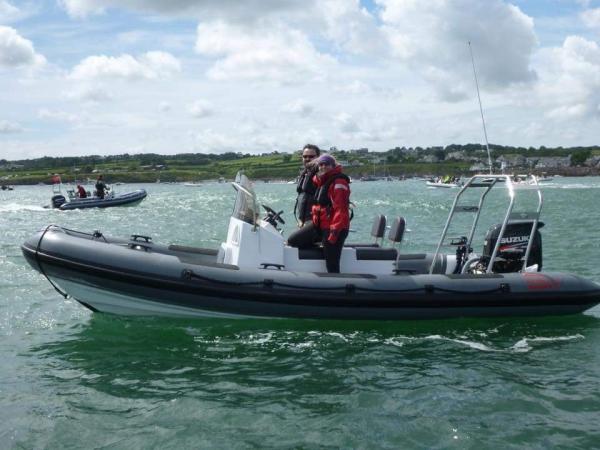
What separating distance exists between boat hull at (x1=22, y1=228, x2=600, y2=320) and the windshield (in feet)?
2.11

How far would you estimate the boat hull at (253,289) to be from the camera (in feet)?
22.6

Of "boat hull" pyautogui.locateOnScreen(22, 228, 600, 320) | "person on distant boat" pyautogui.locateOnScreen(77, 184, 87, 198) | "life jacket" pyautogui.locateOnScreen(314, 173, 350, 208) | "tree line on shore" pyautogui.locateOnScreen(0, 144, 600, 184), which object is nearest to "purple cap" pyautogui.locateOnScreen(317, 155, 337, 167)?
"life jacket" pyautogui.locateOnScreen(314, 173, 350, 208)

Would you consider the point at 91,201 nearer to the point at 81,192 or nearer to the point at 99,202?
the point at 99,202

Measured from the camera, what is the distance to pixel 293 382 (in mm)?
5617

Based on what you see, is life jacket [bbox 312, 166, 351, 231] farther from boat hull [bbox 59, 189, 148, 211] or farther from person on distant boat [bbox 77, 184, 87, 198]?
person on distant boat [bbox 77, 184, 87, 198]

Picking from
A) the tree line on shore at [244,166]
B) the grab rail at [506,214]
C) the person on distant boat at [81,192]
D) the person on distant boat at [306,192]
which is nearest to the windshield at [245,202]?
the person on distant boat at [306,192]

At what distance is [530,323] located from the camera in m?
7.48

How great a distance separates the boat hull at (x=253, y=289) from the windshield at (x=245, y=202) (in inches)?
25.3

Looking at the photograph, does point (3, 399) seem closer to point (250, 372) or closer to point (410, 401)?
point (250, 372)

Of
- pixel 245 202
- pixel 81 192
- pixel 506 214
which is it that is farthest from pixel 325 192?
pixel 81 192

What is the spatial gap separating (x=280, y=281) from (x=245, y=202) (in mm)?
1116

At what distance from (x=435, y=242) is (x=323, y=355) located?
32.9 feet

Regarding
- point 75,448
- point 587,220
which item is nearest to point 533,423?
point 75,448

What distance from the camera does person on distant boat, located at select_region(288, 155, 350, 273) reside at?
7.05m
